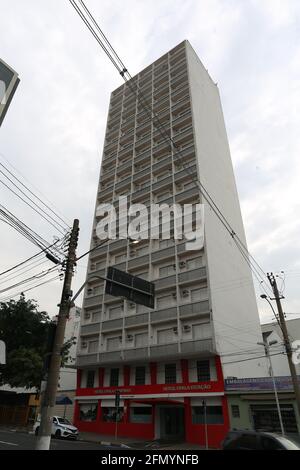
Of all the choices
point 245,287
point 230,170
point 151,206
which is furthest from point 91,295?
point 230,170

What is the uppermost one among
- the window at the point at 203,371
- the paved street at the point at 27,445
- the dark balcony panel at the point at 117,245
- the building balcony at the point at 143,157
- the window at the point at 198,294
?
the building balcony at the point at 143,157

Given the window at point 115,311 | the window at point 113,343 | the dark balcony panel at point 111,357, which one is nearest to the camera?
the dark balcony panel at point 111,357

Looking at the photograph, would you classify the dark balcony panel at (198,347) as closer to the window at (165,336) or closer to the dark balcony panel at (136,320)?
the window at (165,336)

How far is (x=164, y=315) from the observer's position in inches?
1123

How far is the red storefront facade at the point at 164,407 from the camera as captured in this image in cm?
2333

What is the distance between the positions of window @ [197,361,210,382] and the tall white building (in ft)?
0.24

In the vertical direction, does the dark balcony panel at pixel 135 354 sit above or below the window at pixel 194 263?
below

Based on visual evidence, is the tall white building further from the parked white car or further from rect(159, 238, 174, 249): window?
the parked white car

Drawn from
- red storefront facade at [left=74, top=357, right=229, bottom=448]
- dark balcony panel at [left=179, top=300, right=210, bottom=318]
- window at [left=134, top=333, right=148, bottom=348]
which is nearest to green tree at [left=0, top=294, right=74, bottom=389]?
red storefront facade at [left=74, top=357, right=229, bottom=448]

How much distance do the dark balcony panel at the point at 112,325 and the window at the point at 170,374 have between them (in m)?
6.05

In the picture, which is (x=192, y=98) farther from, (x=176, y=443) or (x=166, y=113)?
(x=176, y=443)

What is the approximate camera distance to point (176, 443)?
2264 cm

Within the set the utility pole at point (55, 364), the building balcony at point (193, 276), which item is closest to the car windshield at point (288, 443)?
the utility pole at point (55, 364)

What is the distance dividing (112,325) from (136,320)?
9.59ft
